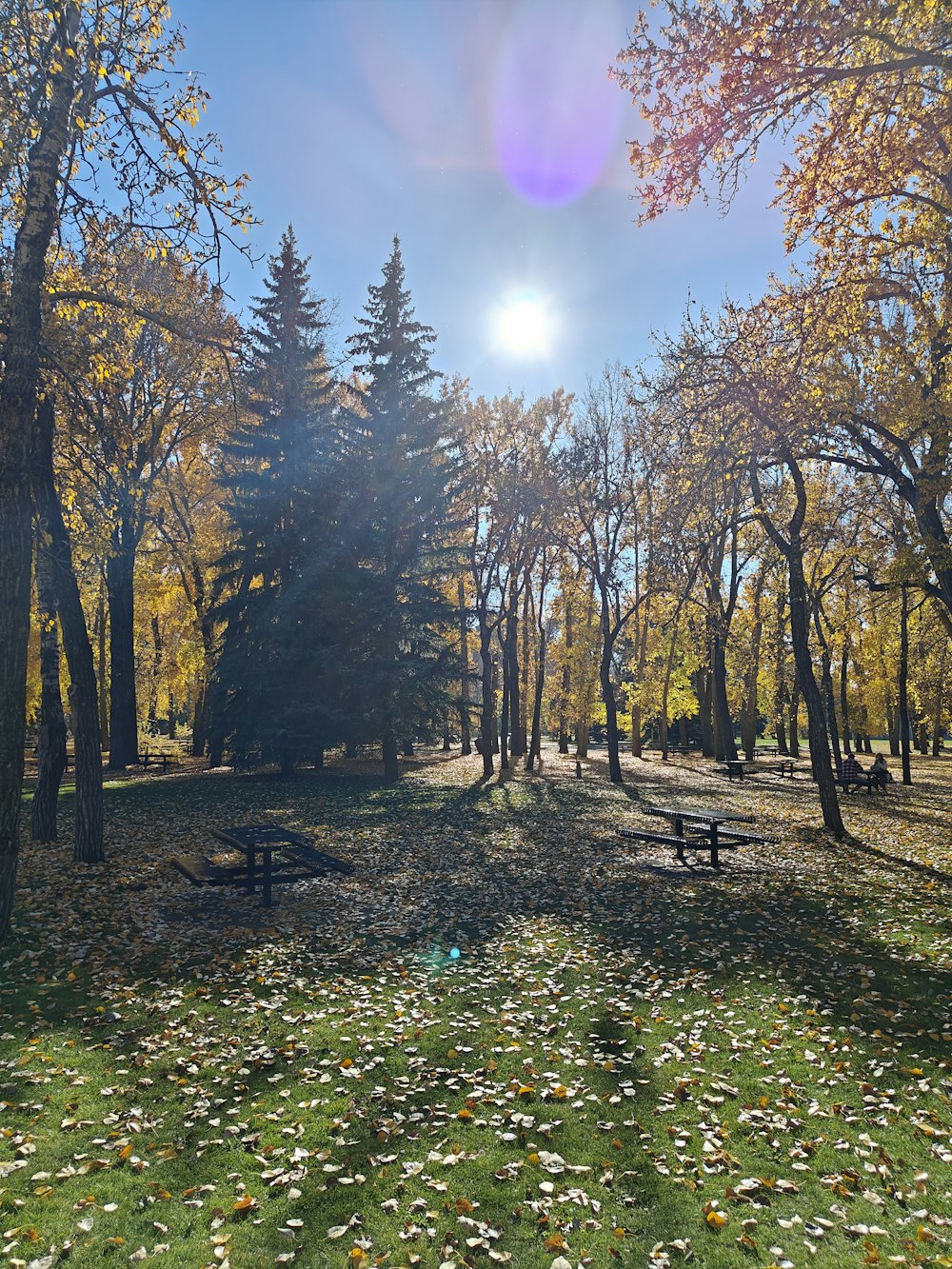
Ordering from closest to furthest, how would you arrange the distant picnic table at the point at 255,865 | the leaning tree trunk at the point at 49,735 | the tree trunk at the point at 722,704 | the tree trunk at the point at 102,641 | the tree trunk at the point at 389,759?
the distant picnic table at the point at 255,865, the leaning tree trunk at the point at 49,735, the tree trunk at the point at 389,759, the tree trunk at the point at 102,641, the tree trunk at the point at 722,704

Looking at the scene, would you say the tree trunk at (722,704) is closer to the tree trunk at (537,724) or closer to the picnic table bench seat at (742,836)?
the tree trunk at (537,724)

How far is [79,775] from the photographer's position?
10.4m

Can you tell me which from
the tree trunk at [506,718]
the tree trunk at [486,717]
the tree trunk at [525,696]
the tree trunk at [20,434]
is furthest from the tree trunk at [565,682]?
the tree trunk at [20,434]

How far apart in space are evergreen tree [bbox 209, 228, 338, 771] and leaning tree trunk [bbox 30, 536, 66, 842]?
9.38 m

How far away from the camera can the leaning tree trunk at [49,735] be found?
11.2m

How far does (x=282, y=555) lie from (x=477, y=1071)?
2006cm

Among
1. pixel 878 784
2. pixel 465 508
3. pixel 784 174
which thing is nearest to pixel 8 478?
pixel 784 174

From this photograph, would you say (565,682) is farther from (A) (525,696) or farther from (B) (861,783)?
(B) (861,783)

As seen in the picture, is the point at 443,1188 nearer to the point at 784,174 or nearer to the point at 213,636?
the point at 784,174

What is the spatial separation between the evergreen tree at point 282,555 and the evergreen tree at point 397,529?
1.15 m

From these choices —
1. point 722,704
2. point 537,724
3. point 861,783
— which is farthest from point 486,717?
point 722,704

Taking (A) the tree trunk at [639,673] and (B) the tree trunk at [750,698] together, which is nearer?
(B) the tree trunk at [750,698]

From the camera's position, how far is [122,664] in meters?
23.2

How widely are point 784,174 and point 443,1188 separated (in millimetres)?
9644
